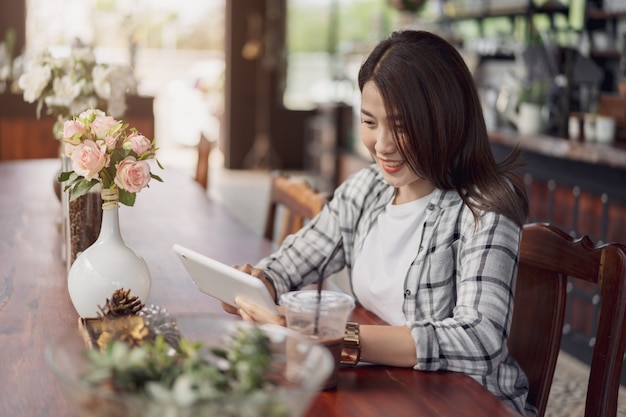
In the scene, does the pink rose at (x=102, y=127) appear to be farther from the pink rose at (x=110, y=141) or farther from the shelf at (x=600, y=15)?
the shelf at (x=600, y=15)

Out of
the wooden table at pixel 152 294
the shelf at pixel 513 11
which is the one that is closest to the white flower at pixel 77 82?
the wooden table at pixel 152 294

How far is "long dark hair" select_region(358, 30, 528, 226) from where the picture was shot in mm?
1497

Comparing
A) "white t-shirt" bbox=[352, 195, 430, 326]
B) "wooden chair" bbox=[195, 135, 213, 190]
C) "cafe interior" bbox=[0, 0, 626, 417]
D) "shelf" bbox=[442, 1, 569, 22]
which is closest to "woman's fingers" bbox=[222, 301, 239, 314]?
A: "cafe interior" bbox=[0, 0, 626, 417]

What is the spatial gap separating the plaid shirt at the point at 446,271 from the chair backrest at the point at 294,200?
11.5 inches

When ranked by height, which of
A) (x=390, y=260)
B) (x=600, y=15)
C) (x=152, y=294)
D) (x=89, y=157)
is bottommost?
(x=152, y=294)

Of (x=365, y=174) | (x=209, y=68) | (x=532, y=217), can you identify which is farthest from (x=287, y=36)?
(x=365, y=174)

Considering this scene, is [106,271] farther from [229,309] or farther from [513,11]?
[513,11]

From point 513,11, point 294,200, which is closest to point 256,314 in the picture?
point 294,200

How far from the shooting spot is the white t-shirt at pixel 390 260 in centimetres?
161

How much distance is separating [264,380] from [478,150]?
88cm

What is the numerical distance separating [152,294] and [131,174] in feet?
1.28

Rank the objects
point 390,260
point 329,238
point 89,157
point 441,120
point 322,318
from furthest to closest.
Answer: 1. point 329,238
2. point 390,260
3. point 441,120
4. point 89,157
5. point 322,318

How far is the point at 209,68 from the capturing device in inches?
434

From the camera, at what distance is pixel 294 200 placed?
2332 millimetres
